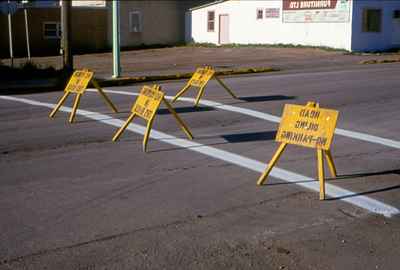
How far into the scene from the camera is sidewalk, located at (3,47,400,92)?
27.1m

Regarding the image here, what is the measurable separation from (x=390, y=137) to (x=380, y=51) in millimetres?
26567

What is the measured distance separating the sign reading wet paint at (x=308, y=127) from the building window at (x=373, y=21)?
29576 mm

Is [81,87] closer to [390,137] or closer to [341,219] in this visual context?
[390,137]

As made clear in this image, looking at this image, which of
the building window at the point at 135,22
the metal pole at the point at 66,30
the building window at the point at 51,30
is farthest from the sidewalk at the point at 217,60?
the building window at the point at 51,30

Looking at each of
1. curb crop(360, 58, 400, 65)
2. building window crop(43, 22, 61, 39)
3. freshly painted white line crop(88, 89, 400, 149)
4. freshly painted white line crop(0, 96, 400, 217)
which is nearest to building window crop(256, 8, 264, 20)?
building window crop(43, 22, 61, 39)

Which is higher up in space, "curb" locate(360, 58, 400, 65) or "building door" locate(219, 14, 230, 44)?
"building door" locate(219, 14, 230, 44)

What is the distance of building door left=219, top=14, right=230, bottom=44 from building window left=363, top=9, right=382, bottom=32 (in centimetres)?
1043

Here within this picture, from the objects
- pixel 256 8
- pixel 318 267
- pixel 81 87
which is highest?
pixel 256 8

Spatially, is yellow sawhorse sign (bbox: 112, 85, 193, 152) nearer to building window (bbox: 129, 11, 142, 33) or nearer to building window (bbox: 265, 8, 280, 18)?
building window (bbox: 265, 8, 280, 18)

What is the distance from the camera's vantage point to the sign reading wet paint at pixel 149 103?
10.4 metres

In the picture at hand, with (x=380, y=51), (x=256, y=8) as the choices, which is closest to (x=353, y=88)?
(x=380, y=51)

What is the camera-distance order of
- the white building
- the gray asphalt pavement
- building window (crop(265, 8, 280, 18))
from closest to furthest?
the gray asphalt pavement < the white building < building window (crop(265, 8, 280, 18))

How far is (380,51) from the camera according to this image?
36.6 meters

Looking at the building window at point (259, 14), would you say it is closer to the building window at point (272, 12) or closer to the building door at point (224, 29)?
the building window at point (272, 12)
